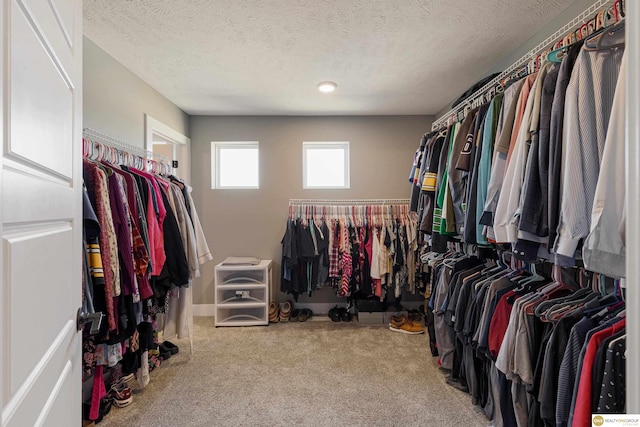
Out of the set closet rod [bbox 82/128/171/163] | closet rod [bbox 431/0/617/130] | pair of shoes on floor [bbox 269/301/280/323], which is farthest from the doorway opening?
closet rod [bbox 431/0/617/130]

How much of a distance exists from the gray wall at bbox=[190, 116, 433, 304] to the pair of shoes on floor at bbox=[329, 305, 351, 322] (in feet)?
0.58

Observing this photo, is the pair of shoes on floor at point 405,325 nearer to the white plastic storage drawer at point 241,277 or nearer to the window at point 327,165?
the white plastic storage drawer at point 241,277

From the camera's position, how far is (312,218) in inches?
125

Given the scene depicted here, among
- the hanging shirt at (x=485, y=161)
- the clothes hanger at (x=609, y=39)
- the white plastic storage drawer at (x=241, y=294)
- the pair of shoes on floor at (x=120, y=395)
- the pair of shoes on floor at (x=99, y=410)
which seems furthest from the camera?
the white plastic storage drawer at (x=241, y=294)

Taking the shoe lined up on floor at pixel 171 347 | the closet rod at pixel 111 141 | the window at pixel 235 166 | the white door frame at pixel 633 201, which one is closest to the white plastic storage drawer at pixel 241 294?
the shoe lined up on floor at pixel 171 347

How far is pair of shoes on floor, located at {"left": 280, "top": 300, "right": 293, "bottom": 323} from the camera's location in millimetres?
3078

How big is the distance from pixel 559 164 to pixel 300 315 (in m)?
2.75

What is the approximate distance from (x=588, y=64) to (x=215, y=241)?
329 cm

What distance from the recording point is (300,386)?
197cm

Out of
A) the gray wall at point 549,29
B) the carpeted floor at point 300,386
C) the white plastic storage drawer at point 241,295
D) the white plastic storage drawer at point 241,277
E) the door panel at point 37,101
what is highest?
the gray wall at point 549,29

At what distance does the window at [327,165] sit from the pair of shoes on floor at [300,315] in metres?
1.45

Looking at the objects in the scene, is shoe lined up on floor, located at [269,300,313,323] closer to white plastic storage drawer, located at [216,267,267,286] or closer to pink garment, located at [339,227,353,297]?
white plastic storage drawer, located at [216,267,267,286]

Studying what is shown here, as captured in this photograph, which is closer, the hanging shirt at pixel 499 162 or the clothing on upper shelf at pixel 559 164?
the clothing on upper shelf at pixel 559 164

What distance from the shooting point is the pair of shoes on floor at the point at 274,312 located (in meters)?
3.06
